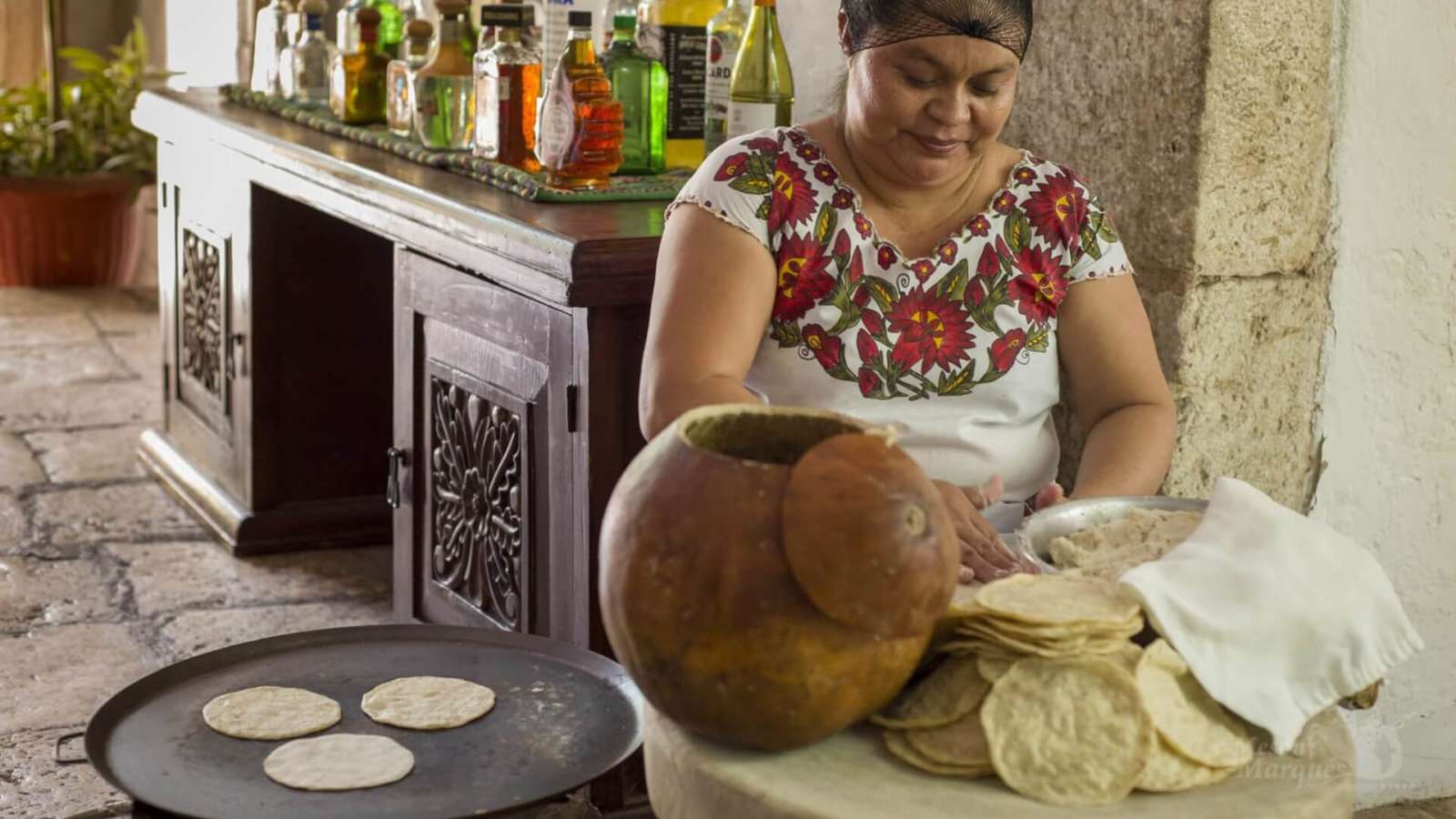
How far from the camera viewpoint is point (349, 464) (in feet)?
13.1

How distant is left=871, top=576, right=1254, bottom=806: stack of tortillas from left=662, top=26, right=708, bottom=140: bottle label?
1.96m

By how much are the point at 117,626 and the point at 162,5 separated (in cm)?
450

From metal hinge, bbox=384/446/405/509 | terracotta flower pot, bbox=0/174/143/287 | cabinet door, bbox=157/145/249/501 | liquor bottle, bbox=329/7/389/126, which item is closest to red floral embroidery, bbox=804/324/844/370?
metal hinge, bbox=384/446/405/509

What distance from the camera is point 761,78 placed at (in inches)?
109

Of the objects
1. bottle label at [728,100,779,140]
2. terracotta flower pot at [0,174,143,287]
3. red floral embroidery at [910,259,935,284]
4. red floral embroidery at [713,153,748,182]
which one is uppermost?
bottle label at [728,100,779,140]

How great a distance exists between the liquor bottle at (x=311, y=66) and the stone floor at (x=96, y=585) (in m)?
1.06

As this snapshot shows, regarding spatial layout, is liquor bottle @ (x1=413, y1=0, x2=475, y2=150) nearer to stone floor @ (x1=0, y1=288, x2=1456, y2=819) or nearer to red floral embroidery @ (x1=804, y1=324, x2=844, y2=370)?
stone floor @ (x1=0, y1=288, x2=1456, y2=819)

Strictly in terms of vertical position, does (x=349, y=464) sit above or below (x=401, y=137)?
below

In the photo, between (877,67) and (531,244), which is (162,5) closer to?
(531,244)

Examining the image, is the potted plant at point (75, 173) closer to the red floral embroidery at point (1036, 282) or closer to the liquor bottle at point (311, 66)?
the liquor bottle at point (311, 66)

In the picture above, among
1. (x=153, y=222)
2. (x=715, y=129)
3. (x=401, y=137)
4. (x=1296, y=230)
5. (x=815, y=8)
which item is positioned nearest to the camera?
(x=1296, y=230)

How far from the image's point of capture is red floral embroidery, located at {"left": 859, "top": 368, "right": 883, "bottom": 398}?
1.95 metres

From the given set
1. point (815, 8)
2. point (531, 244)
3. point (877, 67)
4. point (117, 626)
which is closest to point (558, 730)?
point (877, 67)

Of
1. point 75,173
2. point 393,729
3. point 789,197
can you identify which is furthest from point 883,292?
point 75,173
